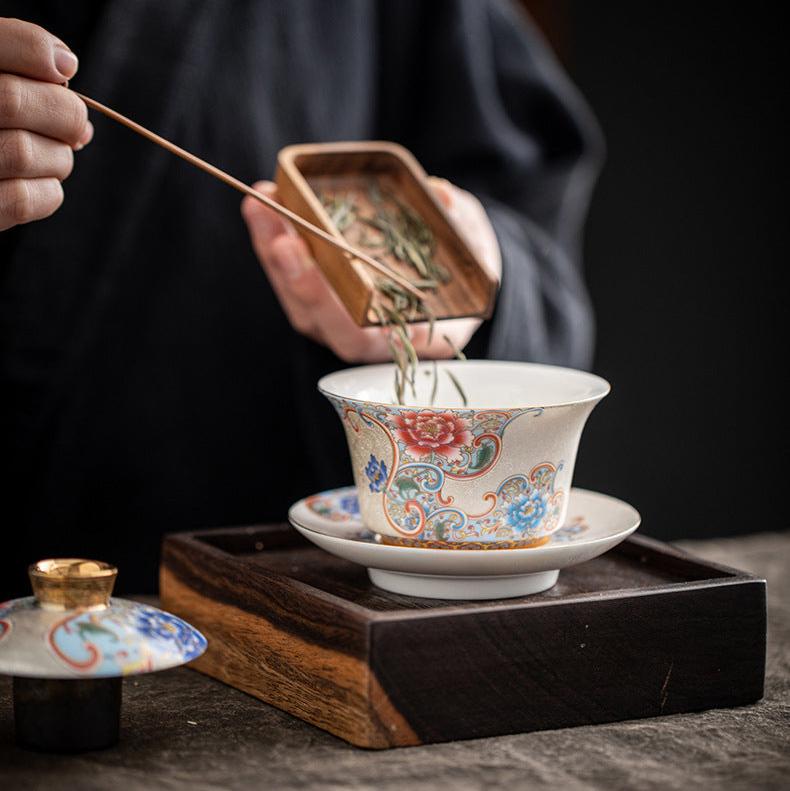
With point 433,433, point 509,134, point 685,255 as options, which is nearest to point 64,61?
point 433,433

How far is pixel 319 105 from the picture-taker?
5.20 ft

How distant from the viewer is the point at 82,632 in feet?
2.58

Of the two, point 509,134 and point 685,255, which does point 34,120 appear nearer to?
point 509,134

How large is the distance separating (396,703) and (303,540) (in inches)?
11.9

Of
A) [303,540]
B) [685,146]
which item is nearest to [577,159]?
[303,540]

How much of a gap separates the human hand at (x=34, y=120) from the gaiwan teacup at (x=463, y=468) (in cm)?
27

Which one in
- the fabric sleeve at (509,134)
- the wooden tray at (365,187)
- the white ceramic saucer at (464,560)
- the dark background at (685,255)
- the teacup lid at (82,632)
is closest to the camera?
the teacup lid at (82,632)

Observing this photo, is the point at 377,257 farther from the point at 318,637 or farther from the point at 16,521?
the point at 16,521

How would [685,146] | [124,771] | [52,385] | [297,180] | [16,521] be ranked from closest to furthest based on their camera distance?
[124,771] < [297,180] < [52,385] < [16,521] < [685,146]

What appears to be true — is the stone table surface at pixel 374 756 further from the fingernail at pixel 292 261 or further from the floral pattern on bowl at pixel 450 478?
the fingernail at pixel 292 261

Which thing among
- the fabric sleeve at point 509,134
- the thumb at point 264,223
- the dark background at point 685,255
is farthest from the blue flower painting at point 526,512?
the dark background at point 685,255

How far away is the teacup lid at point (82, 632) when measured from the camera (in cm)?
77

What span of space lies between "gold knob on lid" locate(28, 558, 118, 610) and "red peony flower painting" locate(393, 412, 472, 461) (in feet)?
0.75

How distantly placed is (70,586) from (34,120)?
0.36 metres
